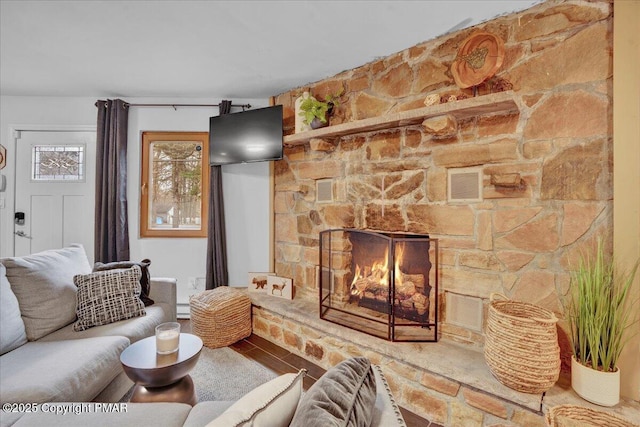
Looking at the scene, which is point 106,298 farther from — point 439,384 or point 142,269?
point 439,384

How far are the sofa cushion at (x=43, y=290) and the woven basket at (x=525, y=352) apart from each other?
8.33 ft

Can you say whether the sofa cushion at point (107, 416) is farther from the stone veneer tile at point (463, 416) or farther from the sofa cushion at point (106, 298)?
the stone veneer tile at point (463, 416)

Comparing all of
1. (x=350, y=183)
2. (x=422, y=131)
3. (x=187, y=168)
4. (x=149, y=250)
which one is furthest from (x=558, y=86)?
(x=149, y=250)

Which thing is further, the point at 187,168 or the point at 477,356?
the point at 187,168

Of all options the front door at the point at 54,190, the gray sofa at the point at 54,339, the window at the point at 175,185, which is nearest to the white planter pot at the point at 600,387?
the gray sofa at the point at 54,339

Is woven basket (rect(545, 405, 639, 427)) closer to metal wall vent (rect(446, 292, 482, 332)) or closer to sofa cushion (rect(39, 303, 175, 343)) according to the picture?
metal wall vent (rect(446, 292, 482, 332))

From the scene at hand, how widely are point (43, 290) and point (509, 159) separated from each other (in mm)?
2916

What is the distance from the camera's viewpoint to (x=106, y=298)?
197 centimetres

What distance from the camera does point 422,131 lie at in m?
2.00

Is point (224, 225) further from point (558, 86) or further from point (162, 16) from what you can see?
point (558, 86)

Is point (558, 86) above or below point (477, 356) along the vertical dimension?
above

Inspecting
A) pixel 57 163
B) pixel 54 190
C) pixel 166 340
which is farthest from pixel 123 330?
pixel 57 163

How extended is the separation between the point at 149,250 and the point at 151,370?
2183 mm

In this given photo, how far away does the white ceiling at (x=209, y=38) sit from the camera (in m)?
1.71
